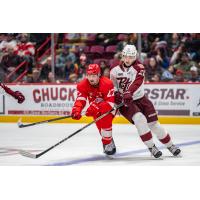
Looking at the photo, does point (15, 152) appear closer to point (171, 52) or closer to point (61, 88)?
point (61, 88)

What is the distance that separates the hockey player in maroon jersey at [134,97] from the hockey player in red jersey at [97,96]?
0.14 meters

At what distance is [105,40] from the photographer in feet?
33.1

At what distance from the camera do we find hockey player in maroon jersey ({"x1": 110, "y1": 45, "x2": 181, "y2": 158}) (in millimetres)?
4934

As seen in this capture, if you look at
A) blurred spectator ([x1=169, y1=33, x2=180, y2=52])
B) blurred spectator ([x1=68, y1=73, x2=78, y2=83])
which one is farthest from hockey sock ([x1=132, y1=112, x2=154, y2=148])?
blurred spectator ([x1=169, y1=33, x2=180, y2=52])

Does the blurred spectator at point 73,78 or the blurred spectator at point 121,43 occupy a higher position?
the blurred spectator at point 121,43

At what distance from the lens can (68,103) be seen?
8.62 metres

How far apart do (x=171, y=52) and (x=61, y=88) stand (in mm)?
1964

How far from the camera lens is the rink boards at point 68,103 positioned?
8.24m

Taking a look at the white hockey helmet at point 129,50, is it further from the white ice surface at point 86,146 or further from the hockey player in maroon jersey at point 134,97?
the white ice surface at point 86,146

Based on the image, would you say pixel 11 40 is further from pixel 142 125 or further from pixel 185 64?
pixel 142 125

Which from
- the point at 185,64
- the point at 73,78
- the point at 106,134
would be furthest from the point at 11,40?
the point at 106,134

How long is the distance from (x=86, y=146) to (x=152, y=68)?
3.10m

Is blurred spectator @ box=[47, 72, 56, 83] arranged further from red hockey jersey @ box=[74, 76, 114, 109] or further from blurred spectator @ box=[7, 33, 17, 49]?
red hockey jersey @ box=[74, 76, 114, 109]

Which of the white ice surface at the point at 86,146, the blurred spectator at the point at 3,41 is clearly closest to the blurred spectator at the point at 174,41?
the white ice surface at the point at 86,146
